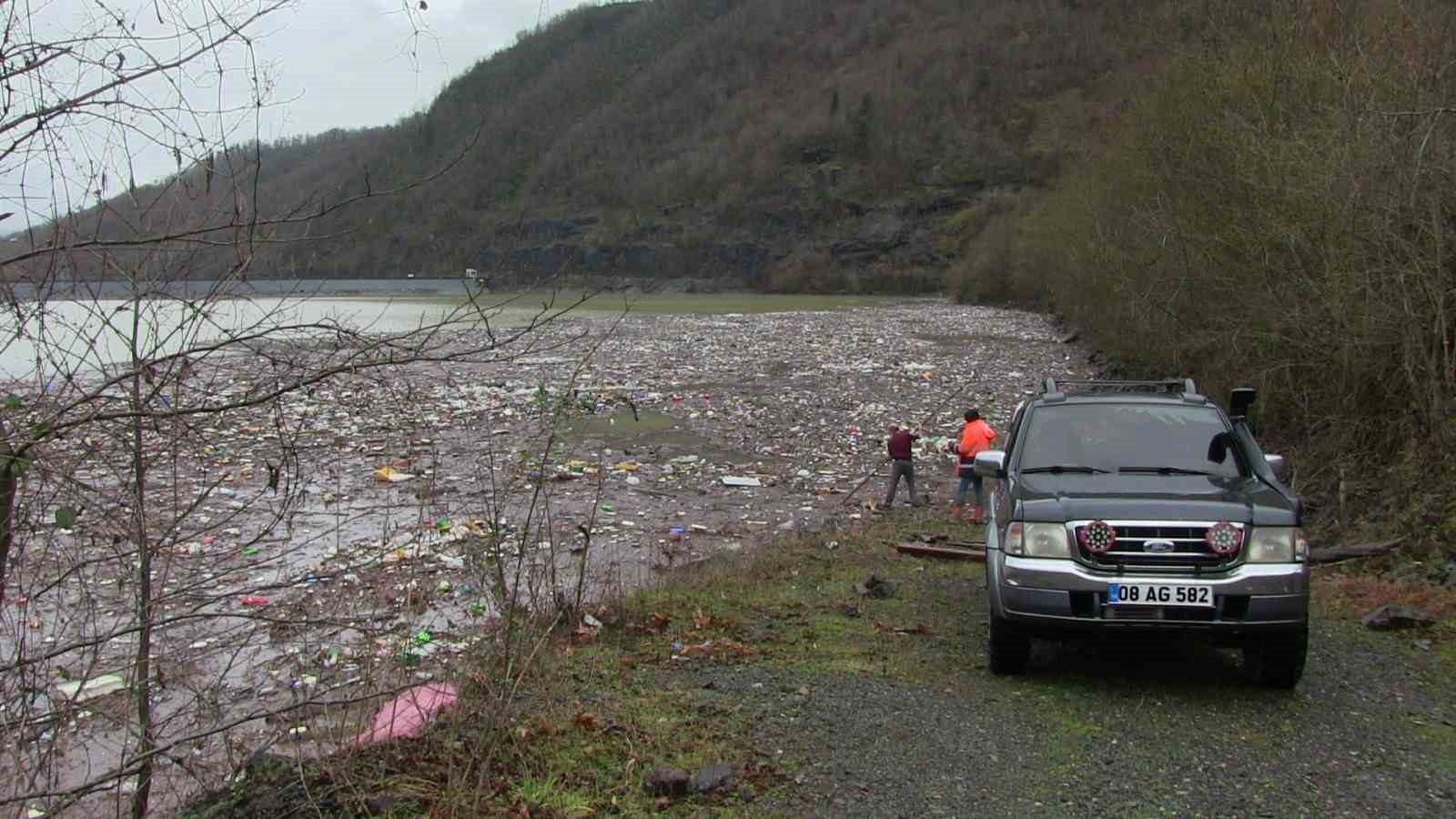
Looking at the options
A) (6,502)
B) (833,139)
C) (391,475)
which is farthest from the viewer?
(833,139)

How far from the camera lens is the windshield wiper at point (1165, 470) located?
661cm

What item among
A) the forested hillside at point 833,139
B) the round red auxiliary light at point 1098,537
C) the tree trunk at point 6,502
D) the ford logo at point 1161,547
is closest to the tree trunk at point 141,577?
the tree trunk at point 6,502

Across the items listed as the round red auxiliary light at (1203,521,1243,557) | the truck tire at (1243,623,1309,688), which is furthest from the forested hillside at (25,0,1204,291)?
the round red auxiliary light at (1203,521,1243,557)

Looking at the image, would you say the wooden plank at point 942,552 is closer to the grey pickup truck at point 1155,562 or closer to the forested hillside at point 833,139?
the grey pickup truck at point 1155,562

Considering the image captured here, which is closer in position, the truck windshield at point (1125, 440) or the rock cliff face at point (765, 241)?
the truck windshield at point (1125, 440)

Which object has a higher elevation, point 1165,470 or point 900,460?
point 1165,470

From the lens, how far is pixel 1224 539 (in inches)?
225

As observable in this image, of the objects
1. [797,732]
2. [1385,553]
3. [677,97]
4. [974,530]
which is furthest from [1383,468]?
[677,97]

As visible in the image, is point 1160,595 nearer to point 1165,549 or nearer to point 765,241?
point 1165,549

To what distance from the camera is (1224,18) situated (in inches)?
642

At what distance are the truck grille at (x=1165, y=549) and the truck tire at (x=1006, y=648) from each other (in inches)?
27.4

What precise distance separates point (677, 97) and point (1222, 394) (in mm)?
149947

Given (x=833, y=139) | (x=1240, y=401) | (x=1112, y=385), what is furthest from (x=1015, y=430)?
(x=833, y=139)

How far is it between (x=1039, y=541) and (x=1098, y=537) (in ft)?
1.00
